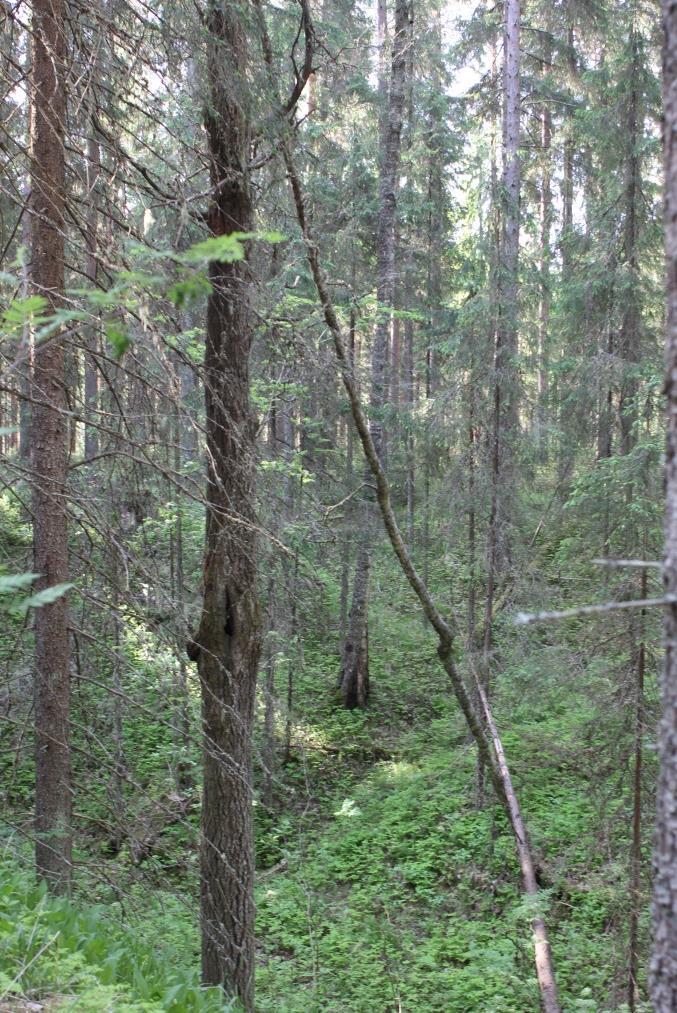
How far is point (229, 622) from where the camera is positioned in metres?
5.09

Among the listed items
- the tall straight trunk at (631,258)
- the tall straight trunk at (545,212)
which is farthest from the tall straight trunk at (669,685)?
the tall straight trunk at (545,212)

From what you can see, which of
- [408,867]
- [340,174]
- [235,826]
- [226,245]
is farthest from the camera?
[340,174]

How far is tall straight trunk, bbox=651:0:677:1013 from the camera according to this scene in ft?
5.34

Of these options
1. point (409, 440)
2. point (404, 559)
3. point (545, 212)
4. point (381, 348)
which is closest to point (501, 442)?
point (404, 559)

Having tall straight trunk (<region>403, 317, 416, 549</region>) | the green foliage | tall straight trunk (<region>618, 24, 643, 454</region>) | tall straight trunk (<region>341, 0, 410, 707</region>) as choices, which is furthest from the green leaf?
tall straight trunk (<region>618, 24, 643, 454</region>)

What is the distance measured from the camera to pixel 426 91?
50.8 feet

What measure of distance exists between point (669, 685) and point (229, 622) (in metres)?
3.78

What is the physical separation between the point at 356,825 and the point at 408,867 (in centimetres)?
122

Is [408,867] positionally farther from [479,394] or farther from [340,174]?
[340,174]

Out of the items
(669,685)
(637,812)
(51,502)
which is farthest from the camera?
(637,812)

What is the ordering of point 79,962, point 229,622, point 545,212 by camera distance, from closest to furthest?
point 79,962 < point 229,622 < point 545,212

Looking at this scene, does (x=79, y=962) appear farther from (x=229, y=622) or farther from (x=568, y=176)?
(x=568, y=176)

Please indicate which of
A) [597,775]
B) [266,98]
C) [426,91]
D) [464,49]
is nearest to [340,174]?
[426,91]

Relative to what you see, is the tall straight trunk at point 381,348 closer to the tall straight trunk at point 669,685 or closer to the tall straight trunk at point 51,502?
the tall straight trunk at point 51,502
